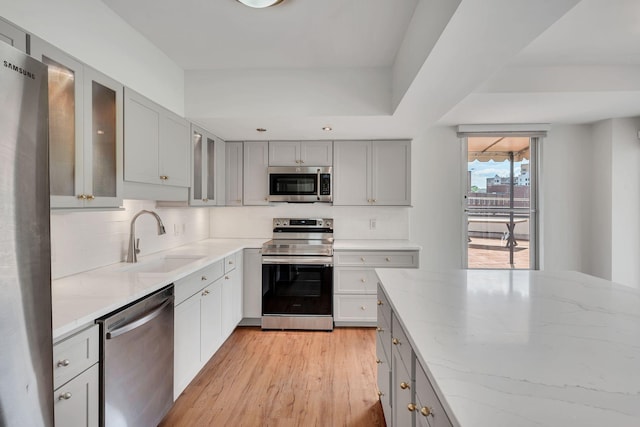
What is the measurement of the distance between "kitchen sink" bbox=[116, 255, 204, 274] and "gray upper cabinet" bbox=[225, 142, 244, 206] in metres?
1.13

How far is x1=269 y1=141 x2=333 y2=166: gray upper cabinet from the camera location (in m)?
3.60

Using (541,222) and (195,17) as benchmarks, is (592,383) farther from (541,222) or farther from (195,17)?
(541,222)

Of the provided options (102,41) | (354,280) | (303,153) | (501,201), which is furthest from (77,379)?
(501,201)

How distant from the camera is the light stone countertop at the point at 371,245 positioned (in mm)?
3274

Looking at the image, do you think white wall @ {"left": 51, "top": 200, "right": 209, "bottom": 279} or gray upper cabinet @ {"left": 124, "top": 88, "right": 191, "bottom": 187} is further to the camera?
gray upper cabinet @ {"left": 124, "top": 88, "right": 191, "bottom": 187}

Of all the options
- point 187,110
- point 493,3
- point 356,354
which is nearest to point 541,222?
point 356,354

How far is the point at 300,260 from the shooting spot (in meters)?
3.27

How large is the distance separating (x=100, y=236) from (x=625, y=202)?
4.99 m

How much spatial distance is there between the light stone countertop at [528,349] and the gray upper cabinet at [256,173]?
2406 millimetres

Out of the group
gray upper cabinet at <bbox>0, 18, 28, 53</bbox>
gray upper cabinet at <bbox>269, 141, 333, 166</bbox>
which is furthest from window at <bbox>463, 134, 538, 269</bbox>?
gray upper cabinet at <bbox>0, 18, 28, 53</bbox>

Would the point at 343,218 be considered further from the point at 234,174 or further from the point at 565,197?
the point at 565,197

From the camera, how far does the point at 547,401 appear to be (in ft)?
2.19

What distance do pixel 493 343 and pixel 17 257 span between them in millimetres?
1325

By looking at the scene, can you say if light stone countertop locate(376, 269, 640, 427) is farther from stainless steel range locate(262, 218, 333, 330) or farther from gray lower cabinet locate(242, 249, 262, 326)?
gray lower cabinet locate(242, 249, 262, 326)
